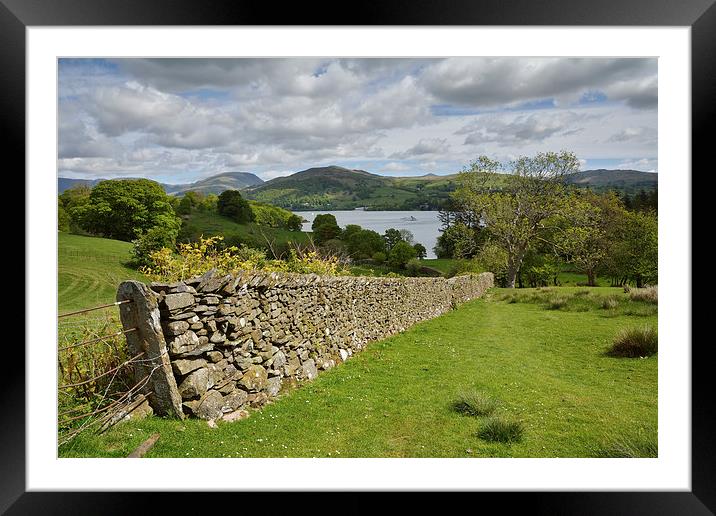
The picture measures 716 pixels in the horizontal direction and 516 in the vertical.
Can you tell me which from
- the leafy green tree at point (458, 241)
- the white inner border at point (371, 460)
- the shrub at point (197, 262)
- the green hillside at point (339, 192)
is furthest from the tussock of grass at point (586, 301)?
the shrub at point (197, 262)

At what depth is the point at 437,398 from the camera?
4.69 meters

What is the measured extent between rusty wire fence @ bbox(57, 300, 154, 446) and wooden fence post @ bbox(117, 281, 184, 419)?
0.05m

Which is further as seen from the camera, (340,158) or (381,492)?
(340,158)

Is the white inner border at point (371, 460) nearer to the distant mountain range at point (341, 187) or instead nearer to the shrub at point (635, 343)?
the shrub at point (635, 343)

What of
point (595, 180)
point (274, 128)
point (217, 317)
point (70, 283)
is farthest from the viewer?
point (595, 180)

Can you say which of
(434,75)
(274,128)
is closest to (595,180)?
(434,75)

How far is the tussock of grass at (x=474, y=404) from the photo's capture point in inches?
164

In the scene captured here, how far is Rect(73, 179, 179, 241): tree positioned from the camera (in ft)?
27.4

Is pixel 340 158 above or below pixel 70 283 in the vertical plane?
above

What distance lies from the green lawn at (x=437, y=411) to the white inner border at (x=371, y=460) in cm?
17
